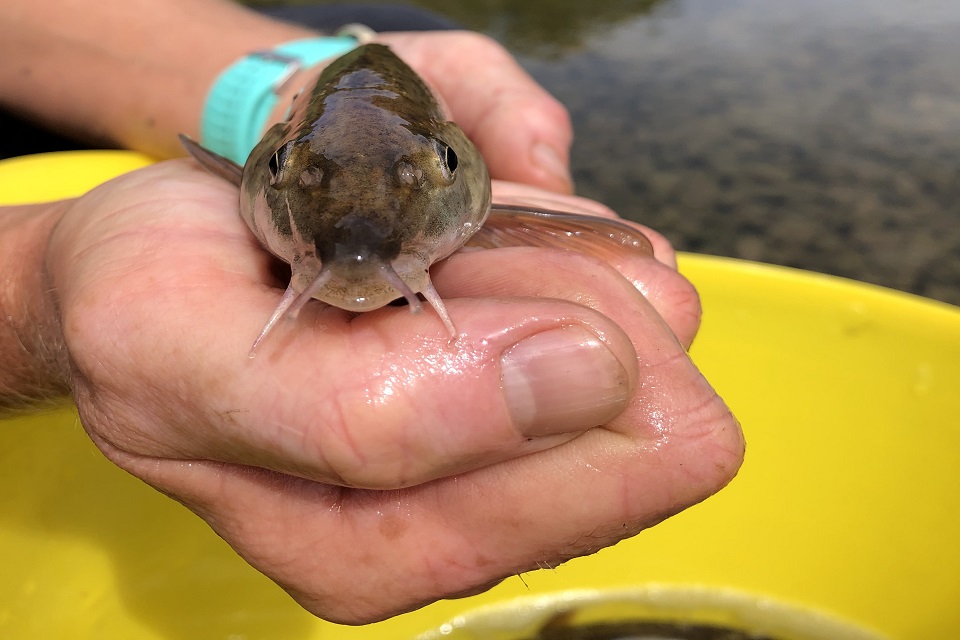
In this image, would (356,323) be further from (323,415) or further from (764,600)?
(764,600)

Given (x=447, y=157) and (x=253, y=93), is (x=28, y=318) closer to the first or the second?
(x=447, y=157)

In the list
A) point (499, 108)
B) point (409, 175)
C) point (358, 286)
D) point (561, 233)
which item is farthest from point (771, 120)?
point (358, 286)

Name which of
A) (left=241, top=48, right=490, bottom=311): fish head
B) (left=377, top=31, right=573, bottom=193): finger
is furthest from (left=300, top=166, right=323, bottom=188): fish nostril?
(left=377, top=31, right=573, bottom=193): finger

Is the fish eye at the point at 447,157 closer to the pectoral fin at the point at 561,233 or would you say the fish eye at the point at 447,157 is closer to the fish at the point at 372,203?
the fish at the point at 372,203

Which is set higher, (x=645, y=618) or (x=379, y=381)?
(x=379, y=381)

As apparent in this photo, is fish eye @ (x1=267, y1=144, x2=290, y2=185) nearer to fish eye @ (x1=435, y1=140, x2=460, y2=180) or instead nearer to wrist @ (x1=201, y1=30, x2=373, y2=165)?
fish eye @ (x1=435, y1=140, x2=460, y2=180)

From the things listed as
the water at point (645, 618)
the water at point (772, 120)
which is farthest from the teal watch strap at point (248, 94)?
the water at point (772, 120)
